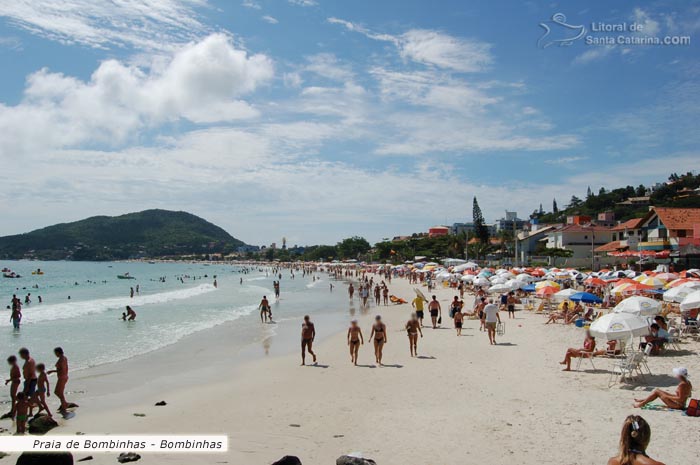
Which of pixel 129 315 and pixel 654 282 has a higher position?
pixel 654 282

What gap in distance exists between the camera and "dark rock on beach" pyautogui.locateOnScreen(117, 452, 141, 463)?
244 inches

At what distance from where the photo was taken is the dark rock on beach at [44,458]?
10.1ft

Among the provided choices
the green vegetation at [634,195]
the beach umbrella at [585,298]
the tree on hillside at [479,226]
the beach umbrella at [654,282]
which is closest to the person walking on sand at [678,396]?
the beach umbrella at [585,298]

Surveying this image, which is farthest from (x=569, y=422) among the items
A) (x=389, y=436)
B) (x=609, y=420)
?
(x=389, y=436)

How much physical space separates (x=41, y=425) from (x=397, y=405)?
5884mm

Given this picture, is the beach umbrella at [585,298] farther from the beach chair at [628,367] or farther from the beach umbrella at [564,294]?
the beach chair at [628,367]

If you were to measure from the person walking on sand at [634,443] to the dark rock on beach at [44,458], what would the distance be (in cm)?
368

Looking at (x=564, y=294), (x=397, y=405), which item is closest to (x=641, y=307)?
(x=564, y=294)

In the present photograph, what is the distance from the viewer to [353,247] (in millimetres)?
130750

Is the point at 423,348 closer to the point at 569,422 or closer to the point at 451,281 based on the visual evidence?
the point at 569,422

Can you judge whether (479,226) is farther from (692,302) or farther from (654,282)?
(692,302)

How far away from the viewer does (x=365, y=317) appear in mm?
24453

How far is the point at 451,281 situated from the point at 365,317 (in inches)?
554

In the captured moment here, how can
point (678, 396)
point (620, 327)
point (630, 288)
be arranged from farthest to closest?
point (630, 288) → point (620, 327) → point (678, 396)
